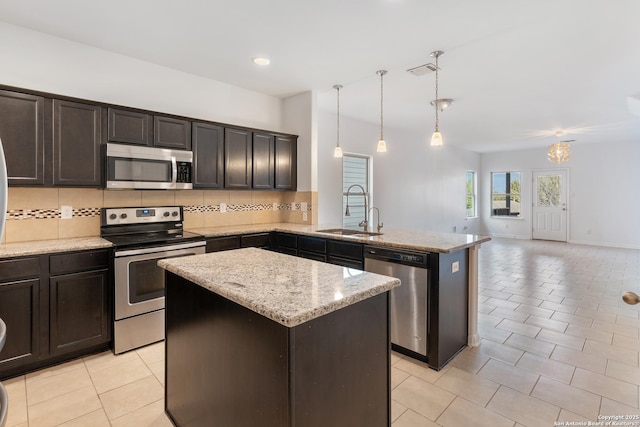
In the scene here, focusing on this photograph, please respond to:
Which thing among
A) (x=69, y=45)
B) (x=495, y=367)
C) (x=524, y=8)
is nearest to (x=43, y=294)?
(x=69, y=45)

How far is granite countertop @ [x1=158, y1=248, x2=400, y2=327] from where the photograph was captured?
121 centimetres

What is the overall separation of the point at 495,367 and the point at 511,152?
8742 mm

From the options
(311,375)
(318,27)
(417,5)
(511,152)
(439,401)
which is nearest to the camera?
(311,375)

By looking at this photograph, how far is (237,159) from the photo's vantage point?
394 cm

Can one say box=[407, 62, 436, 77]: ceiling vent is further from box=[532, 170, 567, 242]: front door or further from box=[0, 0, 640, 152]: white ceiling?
box=[532, 170, 567, 242]: front door

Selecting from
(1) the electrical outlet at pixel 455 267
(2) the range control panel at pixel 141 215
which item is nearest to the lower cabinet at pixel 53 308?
(2) the range control panel at pixel 141 215

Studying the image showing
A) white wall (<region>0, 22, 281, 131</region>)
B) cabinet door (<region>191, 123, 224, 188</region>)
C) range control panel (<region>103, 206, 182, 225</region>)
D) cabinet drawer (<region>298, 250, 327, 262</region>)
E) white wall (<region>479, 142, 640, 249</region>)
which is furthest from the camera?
white wall (<region>479, 142, 640, 249</region>)

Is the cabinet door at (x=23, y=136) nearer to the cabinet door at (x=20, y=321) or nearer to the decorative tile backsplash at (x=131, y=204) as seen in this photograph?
the decorative tile backsplash at (x=131, y=204)

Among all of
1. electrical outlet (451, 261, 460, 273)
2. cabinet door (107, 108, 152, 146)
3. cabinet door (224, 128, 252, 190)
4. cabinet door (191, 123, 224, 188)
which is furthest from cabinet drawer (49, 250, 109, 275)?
electrical outlet (451, 261, 460, 273)

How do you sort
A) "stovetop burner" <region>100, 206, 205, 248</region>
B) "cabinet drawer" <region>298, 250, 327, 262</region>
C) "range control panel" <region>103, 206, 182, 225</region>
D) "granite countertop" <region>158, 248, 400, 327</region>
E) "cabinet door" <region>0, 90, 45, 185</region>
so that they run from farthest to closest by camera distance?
"cabinet drawer" <region>298, 250, 327, 262</region> < "range control panel" <region>103, 206, 182, 225</region> < "stovetop burner" <region>100, 206, 205, 248</region> < "cabinet door" <region>0, 90, 45, 185</region> < "granite countertop" <region>158, 248, 400, 327</region>

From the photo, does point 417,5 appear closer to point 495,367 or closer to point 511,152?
point 495,367

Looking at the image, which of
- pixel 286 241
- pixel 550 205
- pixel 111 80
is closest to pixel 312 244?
pixel 286 241

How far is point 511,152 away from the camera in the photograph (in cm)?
966

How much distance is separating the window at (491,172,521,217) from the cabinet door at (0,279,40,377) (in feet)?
35.4
